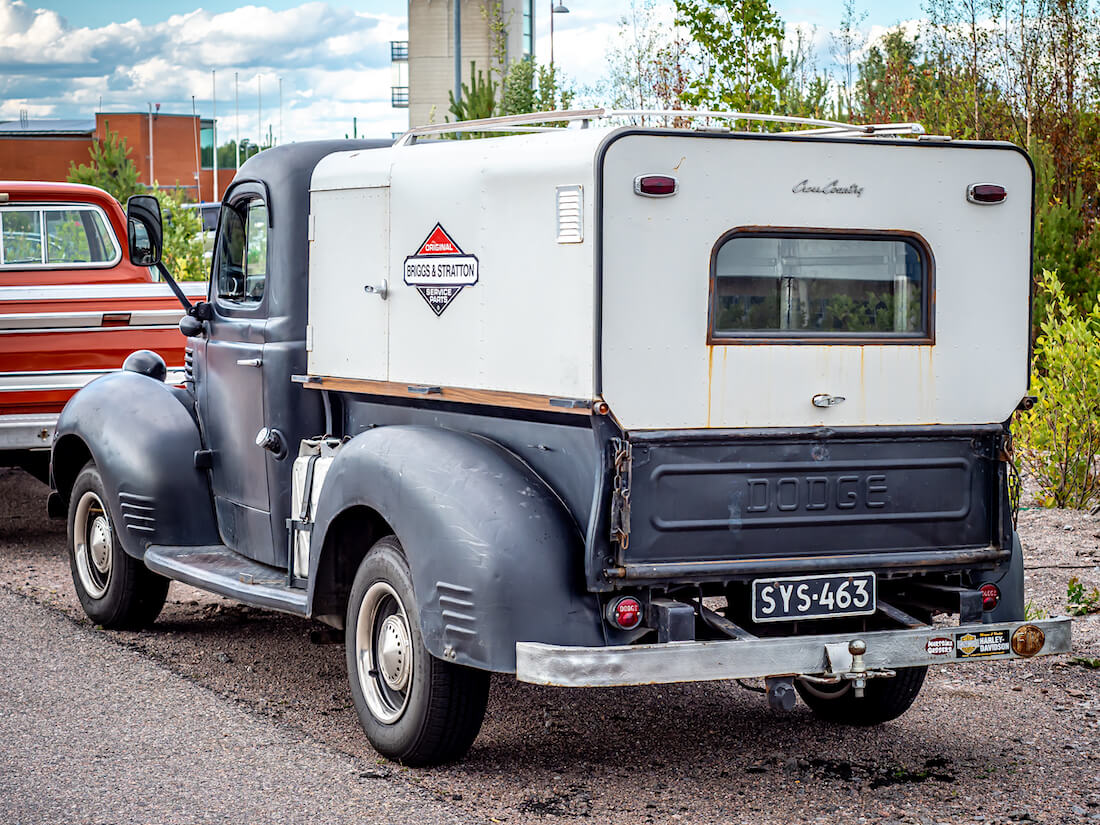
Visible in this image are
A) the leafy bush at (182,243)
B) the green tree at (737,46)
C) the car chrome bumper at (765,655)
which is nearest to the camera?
the car chrome bumper at (765,655)

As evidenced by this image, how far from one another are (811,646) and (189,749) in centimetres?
223

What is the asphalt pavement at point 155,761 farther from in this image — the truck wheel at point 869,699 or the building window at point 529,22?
the building window at point 529,22

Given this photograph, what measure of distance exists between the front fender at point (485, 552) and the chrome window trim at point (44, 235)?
6.27 m

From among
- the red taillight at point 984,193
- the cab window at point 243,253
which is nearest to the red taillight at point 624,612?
the red taillight at point 984,193

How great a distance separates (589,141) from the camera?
14.8 ft

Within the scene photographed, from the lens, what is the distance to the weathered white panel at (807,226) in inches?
179

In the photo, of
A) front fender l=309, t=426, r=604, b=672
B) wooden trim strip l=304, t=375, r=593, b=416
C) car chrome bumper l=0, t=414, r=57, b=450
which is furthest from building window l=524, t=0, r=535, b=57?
front fender l=309, t=426, r=604, b=672

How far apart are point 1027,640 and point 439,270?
234 centimetres

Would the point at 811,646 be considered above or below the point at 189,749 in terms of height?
above

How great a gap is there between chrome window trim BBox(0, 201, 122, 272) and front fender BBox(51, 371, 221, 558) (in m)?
3.62

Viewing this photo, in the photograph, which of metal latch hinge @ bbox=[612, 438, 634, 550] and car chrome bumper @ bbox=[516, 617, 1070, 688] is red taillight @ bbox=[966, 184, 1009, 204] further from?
metal latch hinge @ bbox=[612, 438, 634, 550]

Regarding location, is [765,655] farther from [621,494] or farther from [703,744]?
[703,744]

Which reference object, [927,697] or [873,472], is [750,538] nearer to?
[873,472]

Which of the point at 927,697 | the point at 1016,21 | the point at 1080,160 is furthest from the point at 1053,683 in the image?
the point at 1016,21
